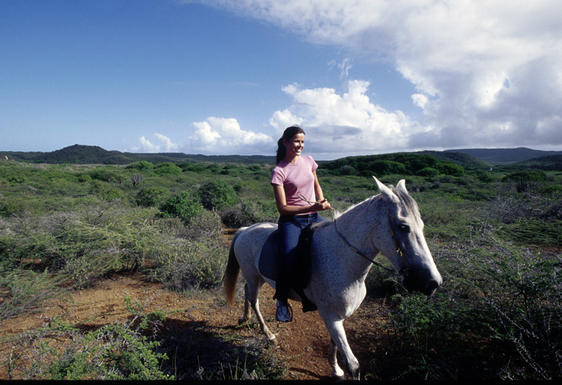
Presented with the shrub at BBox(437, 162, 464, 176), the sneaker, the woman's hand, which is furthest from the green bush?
the shrub at BBox(437, 162, 464, 176)

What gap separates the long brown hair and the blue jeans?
1.91 feet

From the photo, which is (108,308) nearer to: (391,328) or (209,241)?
(209,241)

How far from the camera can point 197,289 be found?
4.45 meters

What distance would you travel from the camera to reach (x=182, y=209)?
748 cm

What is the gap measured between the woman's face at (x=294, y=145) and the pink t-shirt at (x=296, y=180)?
0.09m

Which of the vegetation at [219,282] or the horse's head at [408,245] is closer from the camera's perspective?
the horse's head at [408,245]

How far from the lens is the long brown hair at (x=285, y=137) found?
239 centimetres

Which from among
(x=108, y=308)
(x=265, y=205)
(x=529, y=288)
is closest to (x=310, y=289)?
(x=529, y=288)

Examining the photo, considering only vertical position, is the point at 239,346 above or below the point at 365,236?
below

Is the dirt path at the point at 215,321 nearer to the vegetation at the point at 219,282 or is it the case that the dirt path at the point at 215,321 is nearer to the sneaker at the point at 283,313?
the vegetation at the point at 219,282

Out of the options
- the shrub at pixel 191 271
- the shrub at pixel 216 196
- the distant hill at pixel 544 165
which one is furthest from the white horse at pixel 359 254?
the distant hill at pixel 544 165

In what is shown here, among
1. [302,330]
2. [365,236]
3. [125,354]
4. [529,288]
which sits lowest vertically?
[302,330]

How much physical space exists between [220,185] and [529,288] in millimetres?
9916

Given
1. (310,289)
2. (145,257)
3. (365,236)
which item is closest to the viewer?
(365,236)
